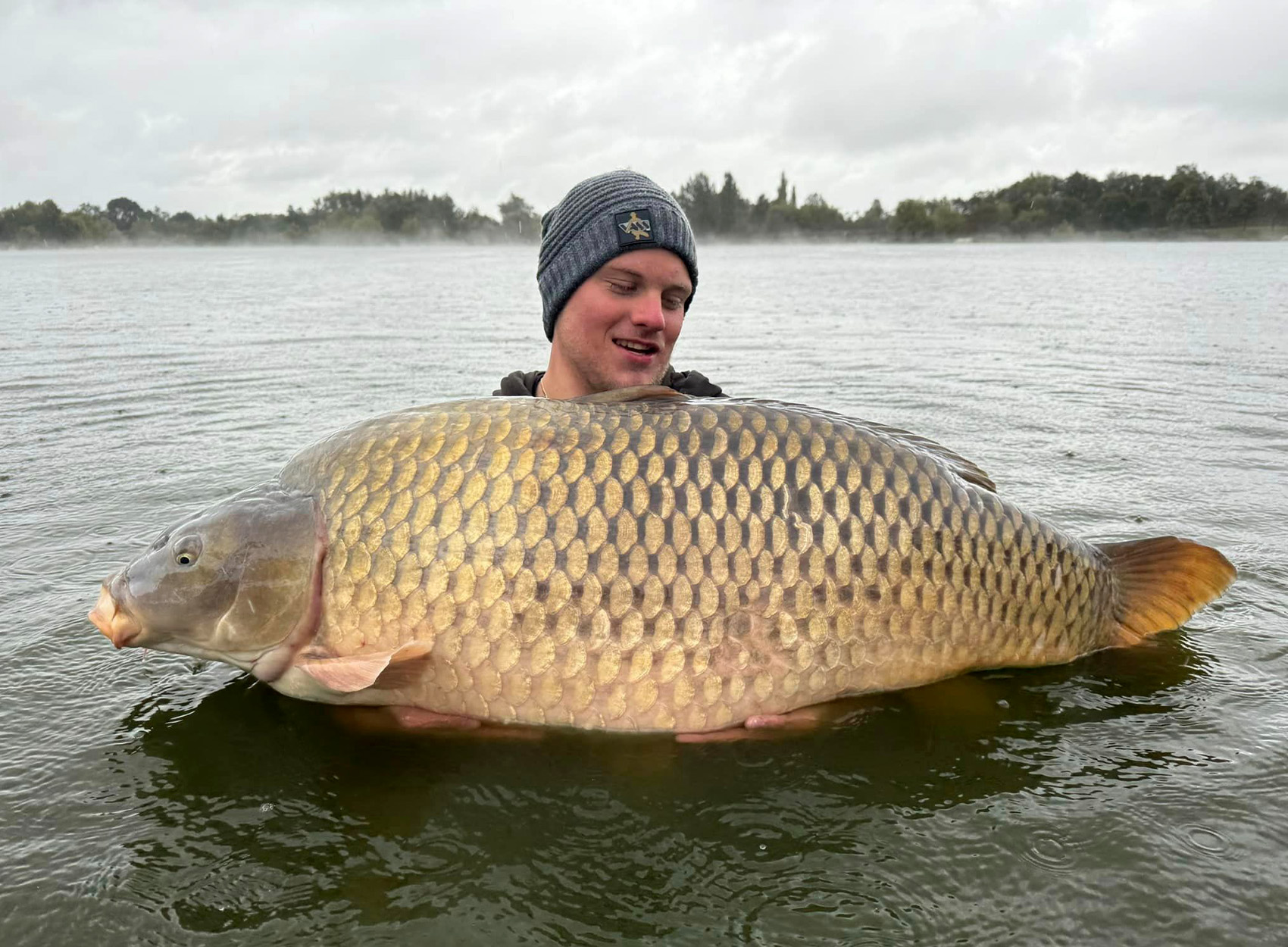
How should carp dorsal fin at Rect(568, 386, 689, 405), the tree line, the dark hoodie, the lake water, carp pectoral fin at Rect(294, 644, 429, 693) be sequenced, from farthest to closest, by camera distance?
the tree line, the dark hoodie, carp dorsal fin at Rect(568, 386, 689, 405), carp pectoral fin at Rect(294, 644, 429, 693), the lake water

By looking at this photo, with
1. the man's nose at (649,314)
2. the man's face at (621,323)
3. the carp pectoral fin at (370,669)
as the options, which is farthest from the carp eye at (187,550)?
the man's nose at (649,314)

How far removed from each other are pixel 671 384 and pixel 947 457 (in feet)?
5.02

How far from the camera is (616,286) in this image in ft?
11.4

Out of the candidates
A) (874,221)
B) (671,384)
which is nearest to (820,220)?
(874,221)

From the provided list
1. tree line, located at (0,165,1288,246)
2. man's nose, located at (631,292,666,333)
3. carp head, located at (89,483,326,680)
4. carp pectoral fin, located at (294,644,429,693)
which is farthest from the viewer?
tree line, located at (0,165,1288,246)

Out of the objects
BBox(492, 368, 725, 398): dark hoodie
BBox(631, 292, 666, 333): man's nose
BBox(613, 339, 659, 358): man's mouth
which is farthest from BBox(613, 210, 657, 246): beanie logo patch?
BBox(492, 368, 725, 398): dark hoodie

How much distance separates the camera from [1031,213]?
307 feet

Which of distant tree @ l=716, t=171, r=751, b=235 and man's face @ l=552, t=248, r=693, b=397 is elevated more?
distant tree @ l=716, t=171, r=751, b=235

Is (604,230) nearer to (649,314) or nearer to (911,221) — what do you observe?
(649,314)

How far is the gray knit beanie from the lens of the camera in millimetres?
3463

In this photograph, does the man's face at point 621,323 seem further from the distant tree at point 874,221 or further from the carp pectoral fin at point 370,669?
the distant tree at point 874,221

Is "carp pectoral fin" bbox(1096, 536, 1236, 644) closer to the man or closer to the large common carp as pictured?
the large common carp

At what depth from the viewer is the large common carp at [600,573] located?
2039mm

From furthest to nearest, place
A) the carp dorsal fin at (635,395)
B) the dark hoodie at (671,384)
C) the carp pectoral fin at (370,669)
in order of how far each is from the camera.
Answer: the dark hoodie at (671,384)
the carp dorsal fin at (635,395)
the carp pectoral fin at (370,669)
